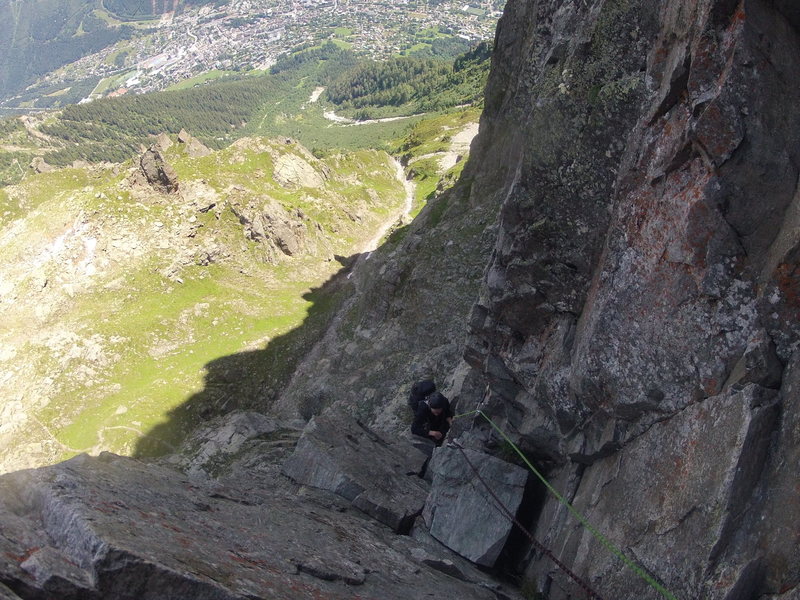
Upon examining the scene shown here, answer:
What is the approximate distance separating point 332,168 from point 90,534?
97657 mm

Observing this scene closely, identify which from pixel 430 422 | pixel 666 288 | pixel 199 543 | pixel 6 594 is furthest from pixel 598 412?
pixel 6 594

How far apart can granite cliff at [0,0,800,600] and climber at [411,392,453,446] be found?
1.96 metres

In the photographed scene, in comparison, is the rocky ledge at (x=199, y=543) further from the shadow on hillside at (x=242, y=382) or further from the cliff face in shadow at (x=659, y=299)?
the shadow on hillside at (x=242, y=382)

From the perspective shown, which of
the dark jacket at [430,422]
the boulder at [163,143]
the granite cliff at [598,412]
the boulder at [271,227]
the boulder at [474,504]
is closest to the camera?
the granite cliff at [598,412]

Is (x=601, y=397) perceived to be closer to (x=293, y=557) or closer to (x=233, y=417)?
(x=293, y=557)

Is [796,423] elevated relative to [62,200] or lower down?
elevated

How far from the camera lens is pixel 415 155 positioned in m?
126

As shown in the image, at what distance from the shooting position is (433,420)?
21734mm

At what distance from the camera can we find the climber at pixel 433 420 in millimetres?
21234

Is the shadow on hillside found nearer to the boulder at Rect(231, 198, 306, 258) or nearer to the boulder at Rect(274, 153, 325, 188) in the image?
the boulder at Rect(231, 198, 306, 258)

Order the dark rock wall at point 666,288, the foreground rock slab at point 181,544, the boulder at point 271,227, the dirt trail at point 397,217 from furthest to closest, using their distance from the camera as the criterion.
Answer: the dirt trail at point 397,217, the boulder at point 271,227, the dark rock wall at point 666,288, the foreground rock slab at point 181,544

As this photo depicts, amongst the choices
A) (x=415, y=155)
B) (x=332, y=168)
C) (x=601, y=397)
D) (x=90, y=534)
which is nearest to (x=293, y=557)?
(x=90, y=534)

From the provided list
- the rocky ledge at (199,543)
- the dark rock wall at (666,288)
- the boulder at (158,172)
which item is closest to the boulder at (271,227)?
the boulder at (158,172)

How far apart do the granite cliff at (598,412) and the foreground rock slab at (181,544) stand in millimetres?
56
